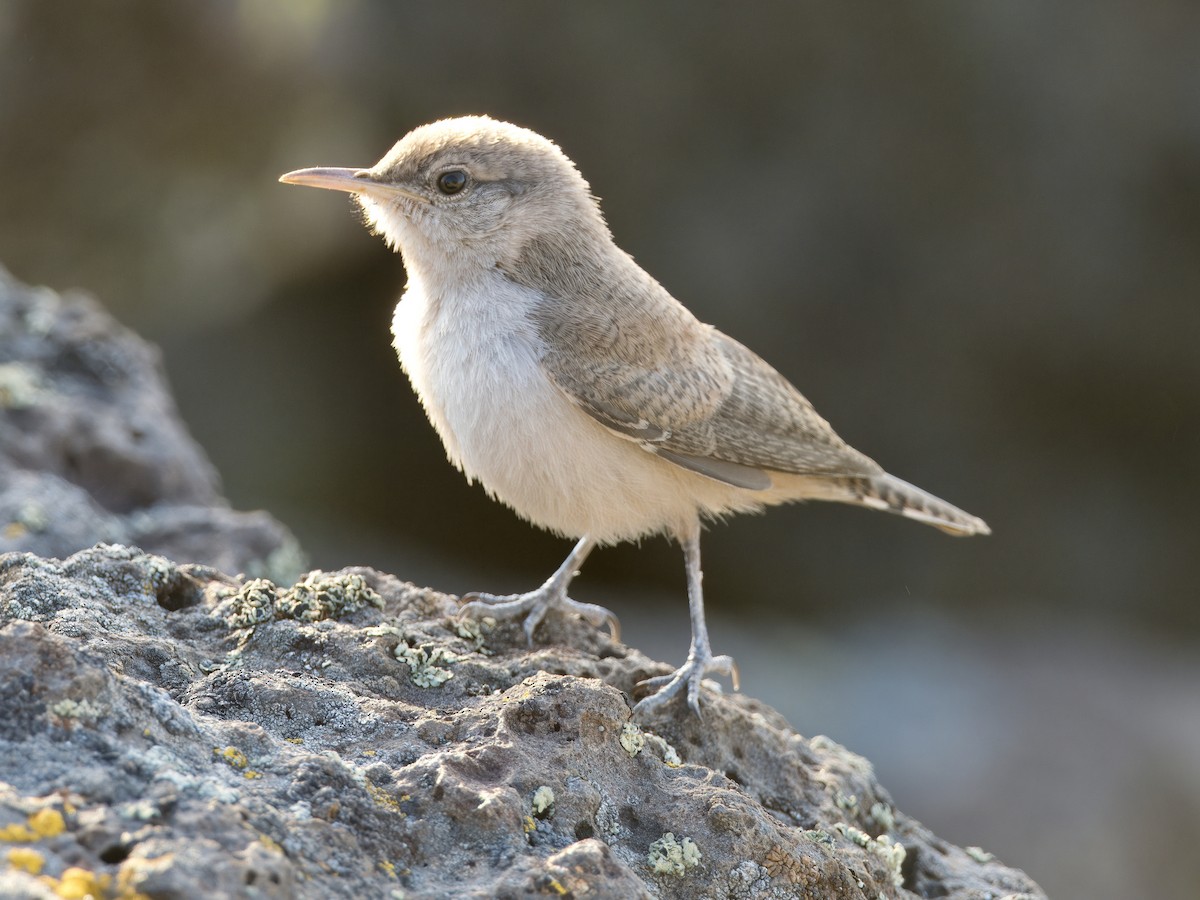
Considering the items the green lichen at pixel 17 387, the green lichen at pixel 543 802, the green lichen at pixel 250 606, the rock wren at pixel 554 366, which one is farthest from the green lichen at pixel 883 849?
the green lichen at pixel 17 387

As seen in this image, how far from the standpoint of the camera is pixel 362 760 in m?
3.10

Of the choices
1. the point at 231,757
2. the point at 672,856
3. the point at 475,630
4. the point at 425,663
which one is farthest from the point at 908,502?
the point at 231,757

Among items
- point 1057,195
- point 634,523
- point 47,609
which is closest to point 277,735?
point 47,609

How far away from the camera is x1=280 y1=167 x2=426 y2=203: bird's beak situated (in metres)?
4.86

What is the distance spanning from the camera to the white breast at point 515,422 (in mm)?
4582

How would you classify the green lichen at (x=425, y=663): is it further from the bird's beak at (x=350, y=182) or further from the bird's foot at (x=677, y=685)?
the bird's beak at (x=350, y=182)

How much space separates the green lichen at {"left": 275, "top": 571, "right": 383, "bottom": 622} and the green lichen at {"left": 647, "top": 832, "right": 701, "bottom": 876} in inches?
53.0

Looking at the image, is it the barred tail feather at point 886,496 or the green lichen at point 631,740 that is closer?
the green lichen at point 631,740

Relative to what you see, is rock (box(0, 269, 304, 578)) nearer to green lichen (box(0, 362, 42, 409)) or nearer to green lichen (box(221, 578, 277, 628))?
green lichen (box(0, 362, 42, 409))

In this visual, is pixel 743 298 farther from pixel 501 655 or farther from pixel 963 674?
pixel 501 655

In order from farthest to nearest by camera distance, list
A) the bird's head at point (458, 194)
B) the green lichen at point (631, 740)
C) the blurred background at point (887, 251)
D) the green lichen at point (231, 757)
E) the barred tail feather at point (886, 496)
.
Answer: the blurred background at point (887, 251) < the barred tail feather at point (886, 496) < the bird's head at point (458, 194) < the green lichen at point (631, 740) < the green lichen at point (231, 757)

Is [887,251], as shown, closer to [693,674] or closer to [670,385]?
[670,385]

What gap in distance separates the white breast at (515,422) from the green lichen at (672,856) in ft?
5.57

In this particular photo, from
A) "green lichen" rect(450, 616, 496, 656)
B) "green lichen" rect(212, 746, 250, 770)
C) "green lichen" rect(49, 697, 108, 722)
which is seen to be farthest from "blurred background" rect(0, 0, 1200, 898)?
Result: "green lichen" rect(49, 697, 108, 722)
